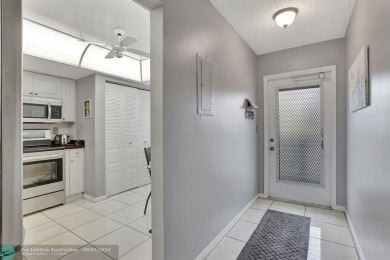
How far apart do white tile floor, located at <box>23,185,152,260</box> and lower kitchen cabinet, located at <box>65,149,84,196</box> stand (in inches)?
9.9

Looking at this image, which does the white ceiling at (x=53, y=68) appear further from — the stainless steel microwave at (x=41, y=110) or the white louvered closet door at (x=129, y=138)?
the white louvered closet door at (x=129, y=138)

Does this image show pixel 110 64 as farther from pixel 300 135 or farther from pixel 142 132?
pixel 300 135

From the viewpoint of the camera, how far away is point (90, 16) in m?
2.25

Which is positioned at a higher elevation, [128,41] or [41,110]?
[128,41]

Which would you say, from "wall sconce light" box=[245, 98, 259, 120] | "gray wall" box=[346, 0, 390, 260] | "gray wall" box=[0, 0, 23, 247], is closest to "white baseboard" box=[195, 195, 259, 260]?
"gray wall" box=[346, 0, 390, 260]

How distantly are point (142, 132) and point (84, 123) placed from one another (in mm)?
1153


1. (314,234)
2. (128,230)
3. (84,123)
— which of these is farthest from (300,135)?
(84,123)

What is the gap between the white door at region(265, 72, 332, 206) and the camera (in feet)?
9.89

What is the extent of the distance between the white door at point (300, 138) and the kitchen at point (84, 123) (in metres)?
2.30

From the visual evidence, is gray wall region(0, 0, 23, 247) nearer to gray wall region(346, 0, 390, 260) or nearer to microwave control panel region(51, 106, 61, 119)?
gray wall region(346, 0, 390, 260)

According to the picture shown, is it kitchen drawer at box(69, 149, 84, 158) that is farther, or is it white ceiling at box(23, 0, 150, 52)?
kitchen drawer at box(69, 149, 84, 158)

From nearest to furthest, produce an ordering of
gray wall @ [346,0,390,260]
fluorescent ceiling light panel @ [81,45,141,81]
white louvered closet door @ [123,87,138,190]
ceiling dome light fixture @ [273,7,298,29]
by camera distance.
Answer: gray wall @ [346,0,390,260]
ceiling dome light fixture @ [273,7,298,29]
fluorescent ceiling light panel @ [81,45,141,81]
white louvered closet door @ [123,87,138,190]

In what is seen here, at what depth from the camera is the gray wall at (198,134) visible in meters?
1.52

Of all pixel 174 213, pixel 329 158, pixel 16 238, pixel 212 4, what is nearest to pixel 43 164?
pixel 174 213
